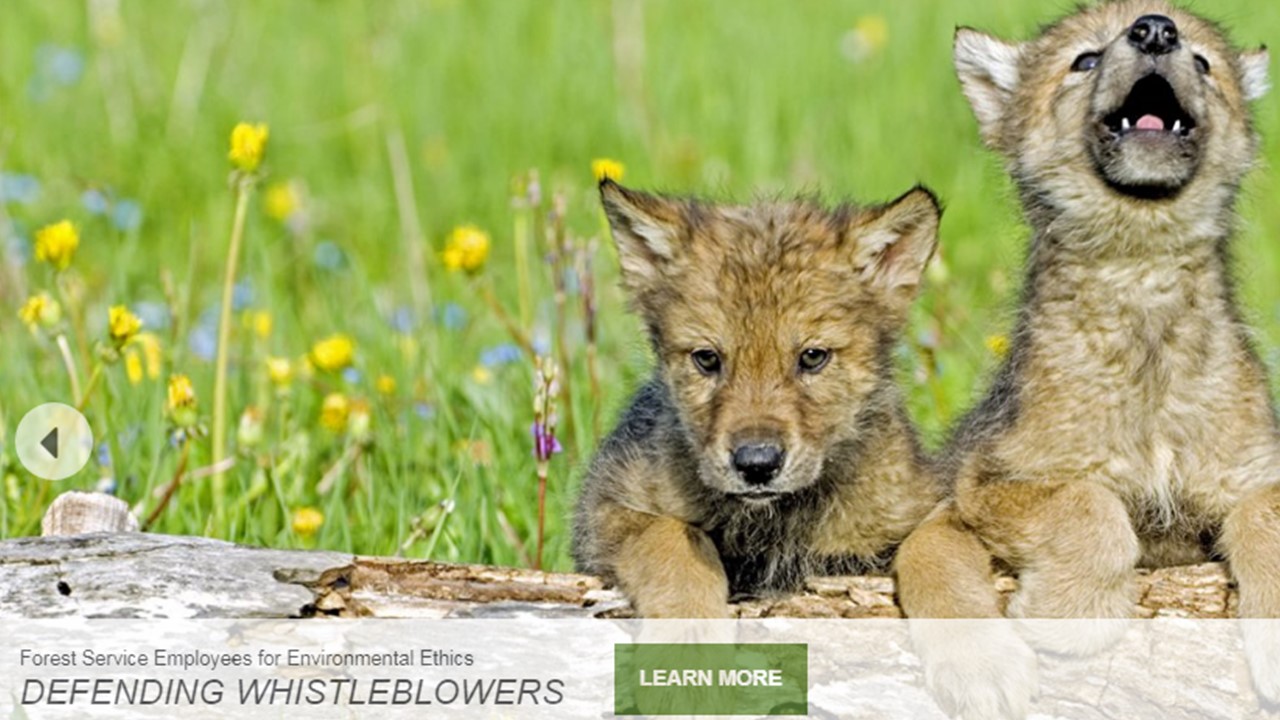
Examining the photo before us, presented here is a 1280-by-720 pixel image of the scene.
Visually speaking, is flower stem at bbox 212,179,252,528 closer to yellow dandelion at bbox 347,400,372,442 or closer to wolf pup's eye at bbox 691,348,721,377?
yellow dandelion at bbox 347,400,372,442

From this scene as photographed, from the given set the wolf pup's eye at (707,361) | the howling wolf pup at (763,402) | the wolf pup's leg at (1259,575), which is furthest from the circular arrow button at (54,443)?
the wolf pup's leg at (1259,575)

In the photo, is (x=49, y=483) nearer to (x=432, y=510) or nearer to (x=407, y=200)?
(x=432, y=510)

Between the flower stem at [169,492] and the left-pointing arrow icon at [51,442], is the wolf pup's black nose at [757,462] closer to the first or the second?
the flower stem at [169,492]

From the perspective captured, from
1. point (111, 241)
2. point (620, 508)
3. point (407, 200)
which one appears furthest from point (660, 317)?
point (111, 241)

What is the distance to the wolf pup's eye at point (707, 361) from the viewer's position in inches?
188

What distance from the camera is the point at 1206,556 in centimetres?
487

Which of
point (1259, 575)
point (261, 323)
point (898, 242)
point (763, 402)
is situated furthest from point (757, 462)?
point (261, 323)

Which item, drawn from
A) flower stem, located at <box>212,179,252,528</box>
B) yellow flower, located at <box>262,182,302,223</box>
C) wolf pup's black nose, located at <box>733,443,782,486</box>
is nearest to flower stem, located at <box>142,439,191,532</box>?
flower stem, located at <box>212,179,252,528</box>

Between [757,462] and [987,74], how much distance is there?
5.59 ft

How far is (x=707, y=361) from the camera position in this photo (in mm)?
4805

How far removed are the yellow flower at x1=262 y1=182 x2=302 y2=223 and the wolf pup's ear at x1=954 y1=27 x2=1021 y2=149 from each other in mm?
4303

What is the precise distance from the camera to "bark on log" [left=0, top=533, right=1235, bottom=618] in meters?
4.22

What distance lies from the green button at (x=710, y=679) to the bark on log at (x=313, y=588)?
147 mm

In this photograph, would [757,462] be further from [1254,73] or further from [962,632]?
[1254,73]
